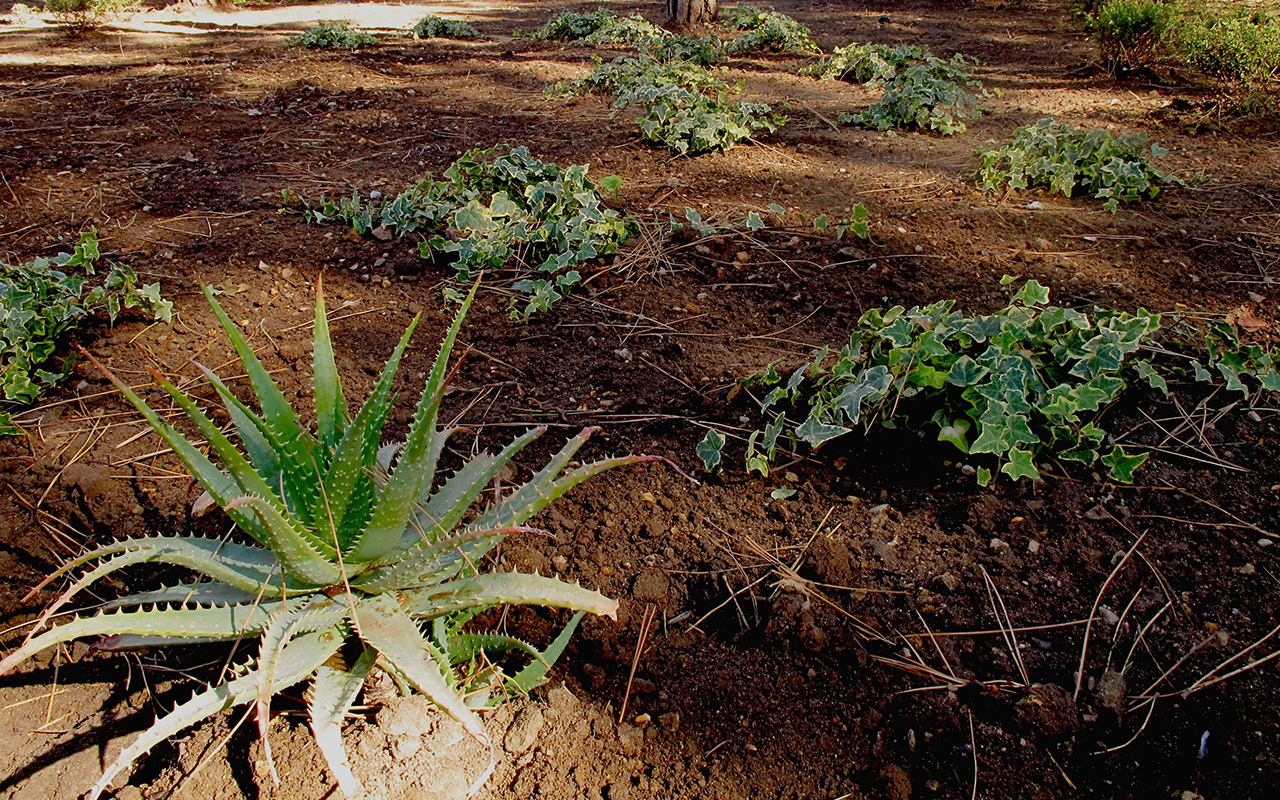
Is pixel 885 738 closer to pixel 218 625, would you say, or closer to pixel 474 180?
pixel 218 625

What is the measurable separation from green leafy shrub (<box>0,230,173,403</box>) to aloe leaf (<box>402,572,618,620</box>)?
1.90 metres

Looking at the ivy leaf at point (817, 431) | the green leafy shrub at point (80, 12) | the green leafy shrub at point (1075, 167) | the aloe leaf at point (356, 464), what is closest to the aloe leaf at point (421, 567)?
Answer: the aloe leaf at point (356, 464)

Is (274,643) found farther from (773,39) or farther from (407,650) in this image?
(773,39)

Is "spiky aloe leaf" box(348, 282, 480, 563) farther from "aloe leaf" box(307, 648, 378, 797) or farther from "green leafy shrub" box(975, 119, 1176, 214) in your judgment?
"green leafy shrub" box(975, 119, 1176, 214)

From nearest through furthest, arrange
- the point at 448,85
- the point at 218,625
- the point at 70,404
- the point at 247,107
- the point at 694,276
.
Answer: the point at 218,625, the point at 70,404, the point at 694,276, the point at 247,107, the point at 448,85

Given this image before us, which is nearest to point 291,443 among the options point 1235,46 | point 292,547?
point 292,547

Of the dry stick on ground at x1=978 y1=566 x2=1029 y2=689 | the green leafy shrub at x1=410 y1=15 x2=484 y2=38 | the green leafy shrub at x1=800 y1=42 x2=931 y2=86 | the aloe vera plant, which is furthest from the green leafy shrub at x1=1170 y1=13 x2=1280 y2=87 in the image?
the green leafy shrub at x1=410 y1=15 x2=484 y2=38

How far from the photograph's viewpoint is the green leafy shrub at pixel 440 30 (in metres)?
8.08

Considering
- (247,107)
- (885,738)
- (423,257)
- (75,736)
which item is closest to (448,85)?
(247,107)

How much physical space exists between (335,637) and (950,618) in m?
1.40

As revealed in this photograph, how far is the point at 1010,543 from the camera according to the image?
192cm

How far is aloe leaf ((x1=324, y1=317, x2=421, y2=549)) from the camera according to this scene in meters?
1.37

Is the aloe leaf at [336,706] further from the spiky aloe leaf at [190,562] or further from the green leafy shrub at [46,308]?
the green leafy shrub at [46,308]

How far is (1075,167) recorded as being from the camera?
3.79m
